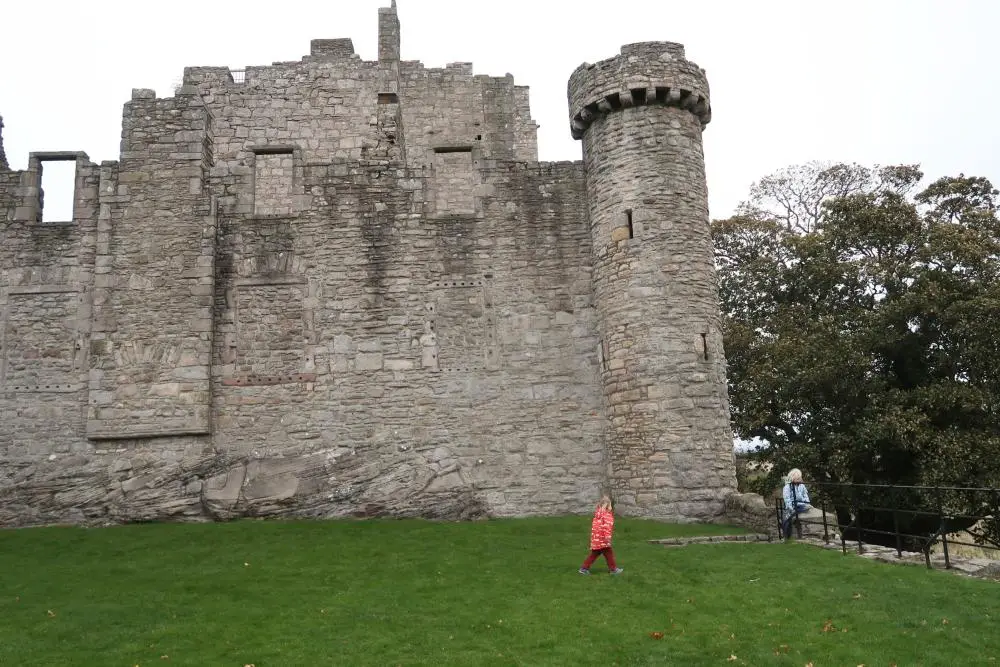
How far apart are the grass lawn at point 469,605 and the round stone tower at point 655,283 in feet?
5.94

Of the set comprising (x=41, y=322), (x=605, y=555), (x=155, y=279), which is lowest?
(x=605, y=555)

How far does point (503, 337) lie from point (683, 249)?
372 cm

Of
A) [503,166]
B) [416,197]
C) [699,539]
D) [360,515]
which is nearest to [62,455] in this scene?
[360,515]

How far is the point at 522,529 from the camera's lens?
1367 cm

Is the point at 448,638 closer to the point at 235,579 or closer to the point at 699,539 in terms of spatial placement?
the point at 235,579

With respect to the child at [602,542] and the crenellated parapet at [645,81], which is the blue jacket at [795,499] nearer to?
the child at [602,542]

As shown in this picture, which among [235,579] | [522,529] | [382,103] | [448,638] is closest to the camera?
[448,638]

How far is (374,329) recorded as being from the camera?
16188 mm

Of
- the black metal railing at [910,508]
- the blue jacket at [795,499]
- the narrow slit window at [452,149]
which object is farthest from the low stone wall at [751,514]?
the narrow slit window at [452,149]

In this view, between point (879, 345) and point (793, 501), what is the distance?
8.53 metres

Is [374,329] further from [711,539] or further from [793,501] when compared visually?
[793,501]

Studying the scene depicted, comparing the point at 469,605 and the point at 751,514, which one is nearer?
the point at 469,605

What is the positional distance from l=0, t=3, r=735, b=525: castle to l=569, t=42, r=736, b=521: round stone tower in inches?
1.6

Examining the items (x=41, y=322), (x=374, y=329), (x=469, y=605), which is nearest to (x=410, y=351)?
(x=374, y=329)
